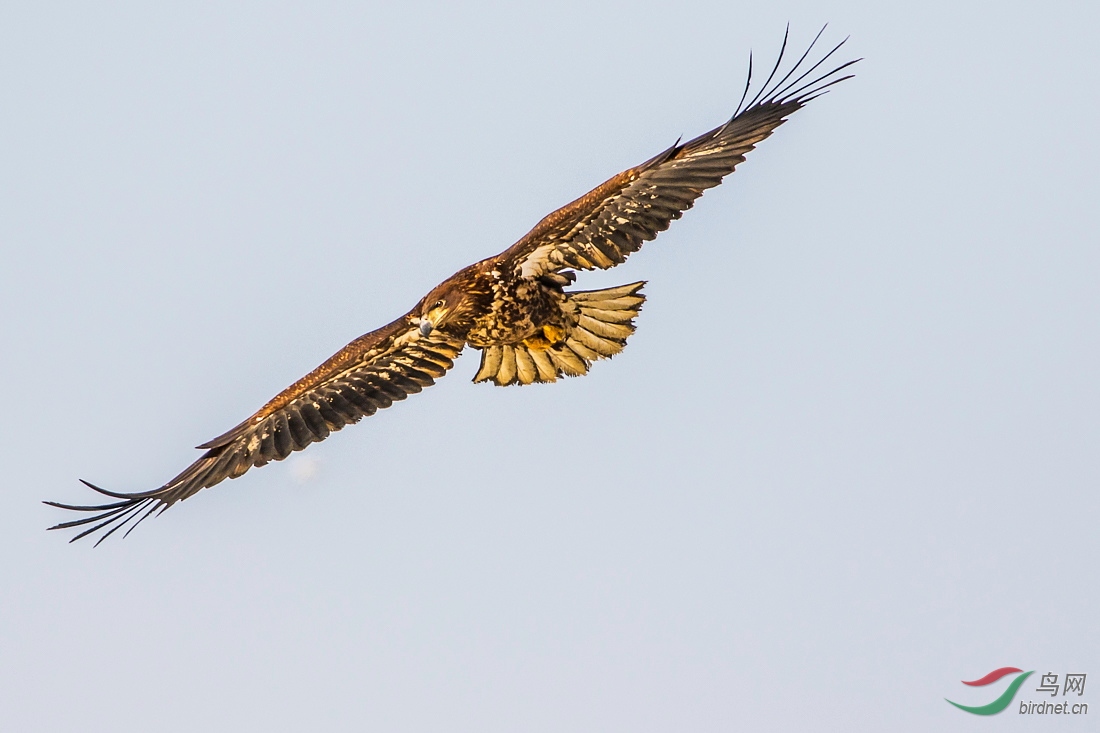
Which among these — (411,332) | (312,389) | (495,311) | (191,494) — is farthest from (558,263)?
(191,494)

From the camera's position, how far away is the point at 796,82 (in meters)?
12.7

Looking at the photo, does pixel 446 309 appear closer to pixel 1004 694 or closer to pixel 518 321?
pixel 518 321

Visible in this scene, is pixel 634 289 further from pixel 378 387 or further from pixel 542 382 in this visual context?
pixel 378 387

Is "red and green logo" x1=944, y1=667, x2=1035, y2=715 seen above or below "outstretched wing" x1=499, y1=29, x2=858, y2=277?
below

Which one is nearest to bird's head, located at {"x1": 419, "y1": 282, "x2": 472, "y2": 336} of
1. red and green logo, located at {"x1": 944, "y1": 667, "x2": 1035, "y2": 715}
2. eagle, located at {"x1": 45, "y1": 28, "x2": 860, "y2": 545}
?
eagle, located at {"x1": 45, "y1": 28, "x2": 860, "y2": 545}

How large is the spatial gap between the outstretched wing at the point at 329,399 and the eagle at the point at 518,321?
11 mm

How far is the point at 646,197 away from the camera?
41.2 feet

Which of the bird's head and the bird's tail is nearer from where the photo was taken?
the bird's head

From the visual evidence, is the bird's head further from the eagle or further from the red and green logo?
the red and green logo

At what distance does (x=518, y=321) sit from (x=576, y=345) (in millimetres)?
628

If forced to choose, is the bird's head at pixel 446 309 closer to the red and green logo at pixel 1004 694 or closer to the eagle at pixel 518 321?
the eagle at pixel 518 321

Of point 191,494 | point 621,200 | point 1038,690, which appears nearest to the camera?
point 621,200

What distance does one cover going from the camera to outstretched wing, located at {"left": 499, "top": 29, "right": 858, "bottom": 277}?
12.5m

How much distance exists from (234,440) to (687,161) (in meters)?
4.41
